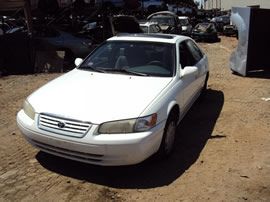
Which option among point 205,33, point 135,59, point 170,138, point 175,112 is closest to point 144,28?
point 135,59

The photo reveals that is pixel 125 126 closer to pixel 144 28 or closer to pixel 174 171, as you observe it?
pixel 174 171

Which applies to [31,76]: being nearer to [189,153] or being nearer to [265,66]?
[189,153]

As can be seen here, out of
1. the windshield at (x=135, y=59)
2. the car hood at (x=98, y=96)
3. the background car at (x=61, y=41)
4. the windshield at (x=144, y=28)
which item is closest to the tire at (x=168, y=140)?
the car hood at (x=98, y=96)

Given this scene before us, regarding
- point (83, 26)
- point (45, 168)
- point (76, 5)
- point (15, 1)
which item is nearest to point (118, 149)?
point (45, 168)

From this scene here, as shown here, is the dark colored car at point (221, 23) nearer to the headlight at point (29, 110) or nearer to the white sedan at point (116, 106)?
the white sedan at point (116, 106)

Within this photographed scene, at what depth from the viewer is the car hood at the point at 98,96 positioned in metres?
3.16

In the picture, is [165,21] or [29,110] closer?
[29,110]

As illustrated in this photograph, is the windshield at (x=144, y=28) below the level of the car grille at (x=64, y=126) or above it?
above

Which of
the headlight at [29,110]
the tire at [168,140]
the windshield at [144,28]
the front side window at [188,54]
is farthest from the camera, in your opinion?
the windshield at [144,28]

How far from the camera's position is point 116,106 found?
10.7 ft

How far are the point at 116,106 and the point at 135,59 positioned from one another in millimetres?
1337

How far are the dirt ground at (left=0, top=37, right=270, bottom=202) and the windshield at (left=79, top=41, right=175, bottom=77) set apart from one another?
1.16 metres

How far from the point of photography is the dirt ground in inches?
122

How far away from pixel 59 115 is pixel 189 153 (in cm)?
187
